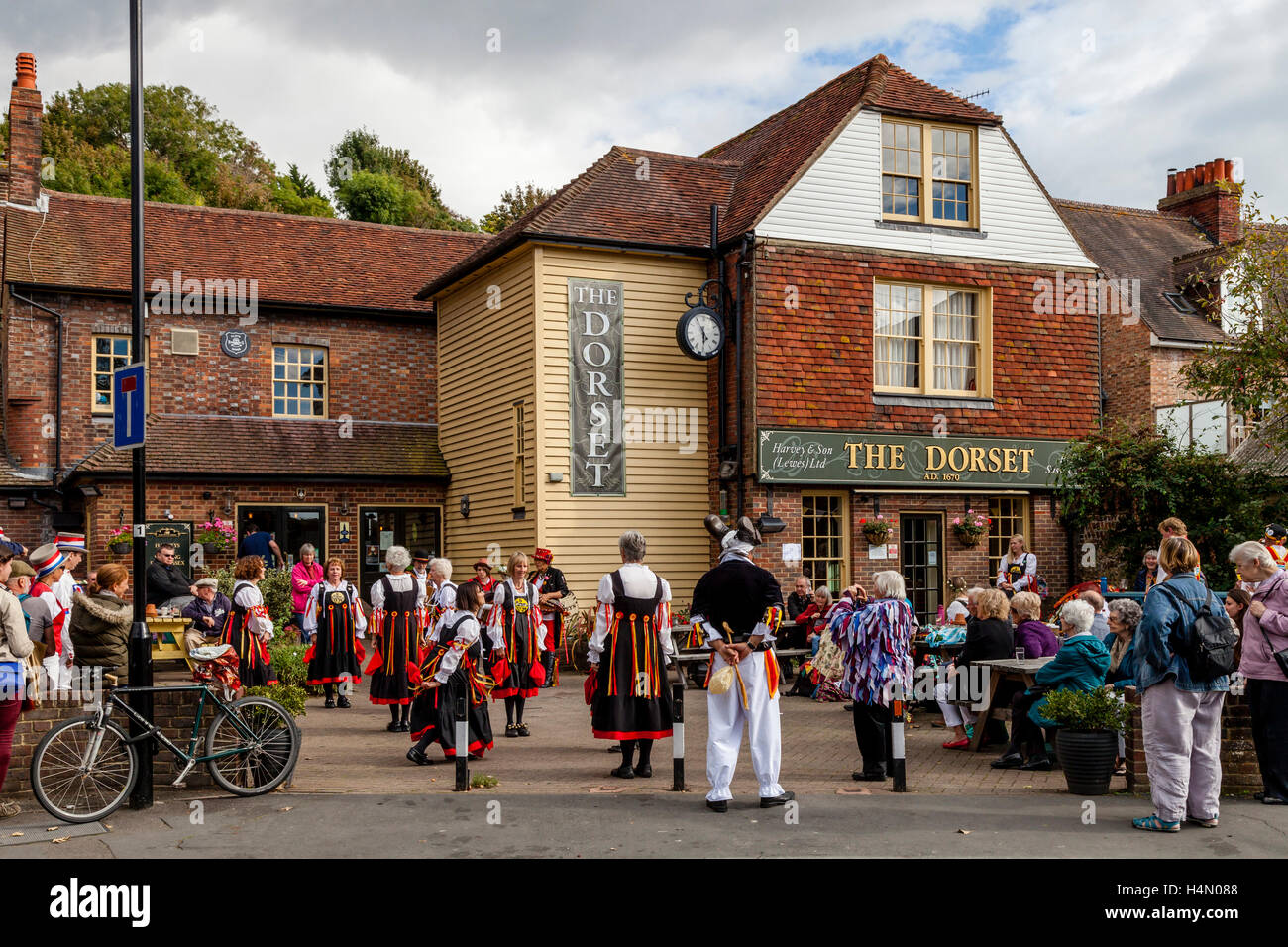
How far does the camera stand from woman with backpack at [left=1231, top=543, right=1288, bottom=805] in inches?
340

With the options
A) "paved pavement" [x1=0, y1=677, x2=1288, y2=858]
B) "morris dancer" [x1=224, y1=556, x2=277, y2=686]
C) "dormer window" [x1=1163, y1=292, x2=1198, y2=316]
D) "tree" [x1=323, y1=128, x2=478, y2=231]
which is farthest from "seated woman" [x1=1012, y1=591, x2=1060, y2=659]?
"tree" [x1=323, y1=128, x2=478, y2=231]

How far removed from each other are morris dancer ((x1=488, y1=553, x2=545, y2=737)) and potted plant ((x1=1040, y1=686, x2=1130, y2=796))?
5554 mm

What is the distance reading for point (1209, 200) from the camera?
3200 centimetres

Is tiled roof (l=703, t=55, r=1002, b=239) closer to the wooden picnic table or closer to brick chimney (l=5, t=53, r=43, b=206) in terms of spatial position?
the wooden picnic table

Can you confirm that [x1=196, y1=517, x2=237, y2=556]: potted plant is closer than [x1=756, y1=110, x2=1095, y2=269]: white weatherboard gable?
No

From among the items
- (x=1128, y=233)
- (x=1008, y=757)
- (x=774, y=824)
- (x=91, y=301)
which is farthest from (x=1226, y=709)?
(x=1128, y=233)

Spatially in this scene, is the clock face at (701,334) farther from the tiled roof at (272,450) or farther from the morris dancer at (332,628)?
the morris dancer at (332,628)

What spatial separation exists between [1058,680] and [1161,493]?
31.0 ft

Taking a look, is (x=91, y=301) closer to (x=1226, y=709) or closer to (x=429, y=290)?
(x=429, y=290)

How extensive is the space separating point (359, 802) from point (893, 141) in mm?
15353

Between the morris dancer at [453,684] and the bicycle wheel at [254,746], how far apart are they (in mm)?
1631

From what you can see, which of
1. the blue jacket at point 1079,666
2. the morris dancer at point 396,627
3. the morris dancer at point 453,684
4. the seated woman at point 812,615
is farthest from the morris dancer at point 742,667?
the seated woman at point 812,615

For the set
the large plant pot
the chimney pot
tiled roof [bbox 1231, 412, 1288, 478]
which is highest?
the chimney pot

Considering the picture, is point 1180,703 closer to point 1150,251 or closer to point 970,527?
point 970,527
